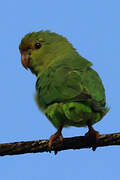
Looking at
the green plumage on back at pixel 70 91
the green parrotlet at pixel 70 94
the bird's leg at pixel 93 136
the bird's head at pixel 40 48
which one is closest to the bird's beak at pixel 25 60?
the bird's head at pixel 40 48

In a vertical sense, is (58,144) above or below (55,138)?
below

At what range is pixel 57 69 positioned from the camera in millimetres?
5789

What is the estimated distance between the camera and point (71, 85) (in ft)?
17.1

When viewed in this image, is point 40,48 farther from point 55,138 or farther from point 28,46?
point 55,138

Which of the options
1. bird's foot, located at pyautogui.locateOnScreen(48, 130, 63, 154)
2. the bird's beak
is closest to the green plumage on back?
bird's foot, located at pyautogui.locateOnScreen(48, 130, 63, 154)

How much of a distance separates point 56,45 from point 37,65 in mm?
585

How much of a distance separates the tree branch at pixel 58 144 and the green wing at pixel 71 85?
474 millimetres

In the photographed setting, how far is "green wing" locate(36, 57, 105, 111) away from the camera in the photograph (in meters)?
4.94

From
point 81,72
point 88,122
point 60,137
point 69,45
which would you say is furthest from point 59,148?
point 69,45

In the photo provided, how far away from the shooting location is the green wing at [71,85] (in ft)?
16.2

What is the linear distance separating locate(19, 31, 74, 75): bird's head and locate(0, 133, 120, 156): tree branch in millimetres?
2354

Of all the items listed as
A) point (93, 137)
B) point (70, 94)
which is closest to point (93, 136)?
point (93, 137)

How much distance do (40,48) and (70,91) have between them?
224 cm

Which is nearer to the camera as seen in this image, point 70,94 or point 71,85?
point 70,94
